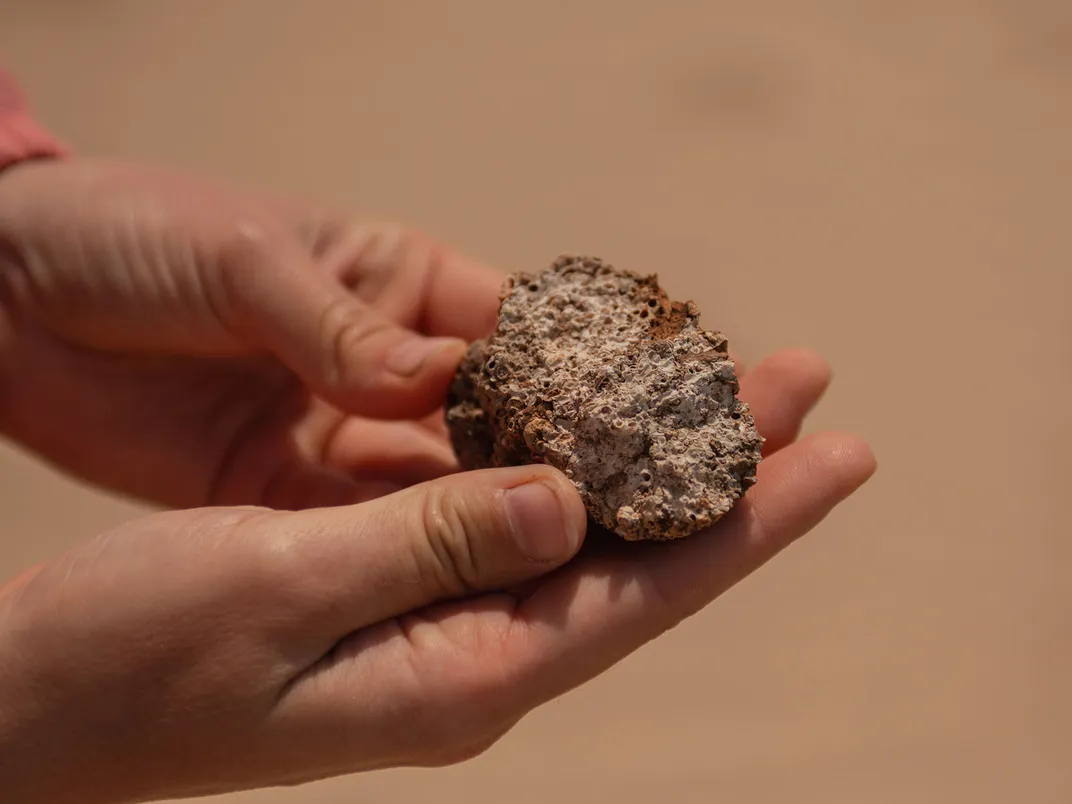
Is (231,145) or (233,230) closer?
(233,230)

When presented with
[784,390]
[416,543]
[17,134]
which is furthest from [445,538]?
[17,134]

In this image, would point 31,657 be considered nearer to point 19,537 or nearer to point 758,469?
point 758,469

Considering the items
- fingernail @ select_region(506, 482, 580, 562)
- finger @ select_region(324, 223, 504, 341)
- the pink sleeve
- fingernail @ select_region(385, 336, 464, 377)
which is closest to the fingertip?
fingernail @ select_region(506, 482, 580, 562)

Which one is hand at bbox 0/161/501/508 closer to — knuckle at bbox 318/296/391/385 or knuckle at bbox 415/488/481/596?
knuckle at bbox 318/296/391/385

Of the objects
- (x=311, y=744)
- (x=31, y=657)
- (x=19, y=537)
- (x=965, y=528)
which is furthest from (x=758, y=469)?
(x=19, y=537)

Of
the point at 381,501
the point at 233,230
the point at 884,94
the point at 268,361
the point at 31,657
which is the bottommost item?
the point at 31,657

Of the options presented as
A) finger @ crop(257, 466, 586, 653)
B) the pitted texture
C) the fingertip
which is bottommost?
finger @ crop(257, 466, 586, 653)

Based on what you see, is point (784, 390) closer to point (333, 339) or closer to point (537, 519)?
point (537, 519)
